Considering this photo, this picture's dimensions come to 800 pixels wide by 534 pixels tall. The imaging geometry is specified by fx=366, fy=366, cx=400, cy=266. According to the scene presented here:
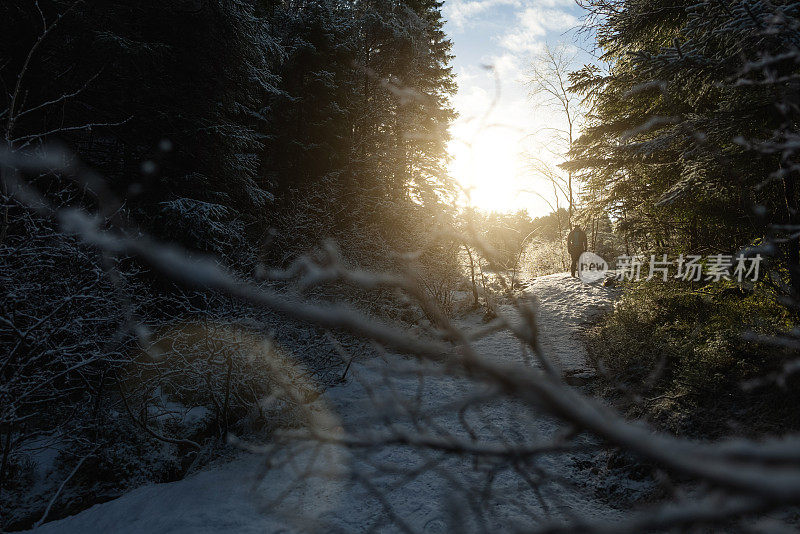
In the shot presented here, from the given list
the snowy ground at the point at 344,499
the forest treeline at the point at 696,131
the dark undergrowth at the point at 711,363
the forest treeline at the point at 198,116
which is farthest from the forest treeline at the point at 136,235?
the dark undergrowth at the point at 711,363

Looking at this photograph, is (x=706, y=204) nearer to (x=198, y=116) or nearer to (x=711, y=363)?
(x=711, y=363)

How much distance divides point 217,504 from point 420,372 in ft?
14.8

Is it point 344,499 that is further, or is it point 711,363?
point 711,363

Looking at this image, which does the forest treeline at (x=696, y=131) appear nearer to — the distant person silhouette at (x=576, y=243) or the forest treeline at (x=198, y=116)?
the forest treeline at (x=198, y=116)

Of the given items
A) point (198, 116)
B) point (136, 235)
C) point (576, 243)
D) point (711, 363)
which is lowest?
point (711, 363)

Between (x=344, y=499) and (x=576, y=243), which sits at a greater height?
(x=576, y=243)

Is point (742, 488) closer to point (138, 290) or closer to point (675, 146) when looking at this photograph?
point (138, 290)

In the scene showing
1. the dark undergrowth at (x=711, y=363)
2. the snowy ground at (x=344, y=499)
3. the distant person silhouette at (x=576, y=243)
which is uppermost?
the distant person silhouette at (x=576, y=243)

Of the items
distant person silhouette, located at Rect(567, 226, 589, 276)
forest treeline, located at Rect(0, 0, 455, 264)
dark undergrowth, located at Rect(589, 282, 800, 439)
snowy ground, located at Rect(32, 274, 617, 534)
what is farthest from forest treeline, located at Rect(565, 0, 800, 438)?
distant person silhouette, located at Rect(567, 226, 589, 276)

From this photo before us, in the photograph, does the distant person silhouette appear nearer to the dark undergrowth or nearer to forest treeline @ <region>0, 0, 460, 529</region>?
forest treeline @ <region>0, 0, 460, 529</region>

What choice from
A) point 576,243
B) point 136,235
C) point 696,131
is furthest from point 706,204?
point 136,235

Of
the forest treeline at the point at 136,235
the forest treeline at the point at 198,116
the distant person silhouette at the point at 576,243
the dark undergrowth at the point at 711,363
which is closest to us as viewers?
the forest treeline at the point at 136,235

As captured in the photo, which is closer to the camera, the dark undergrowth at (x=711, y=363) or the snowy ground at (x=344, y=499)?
the snowy ground at (x=344, y=499)

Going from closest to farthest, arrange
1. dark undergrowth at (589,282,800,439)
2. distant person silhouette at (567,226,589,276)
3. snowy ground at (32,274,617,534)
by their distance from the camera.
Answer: snowy ground at (32,274,617,534) < dark undergrowth at (589,282,800,439) < distant person silhouette at (567,226,589,276)
